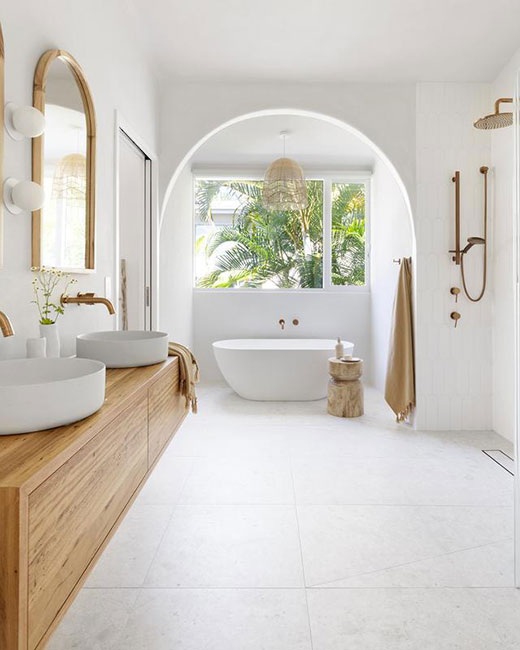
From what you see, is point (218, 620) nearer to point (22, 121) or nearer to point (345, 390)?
point (22, 121)

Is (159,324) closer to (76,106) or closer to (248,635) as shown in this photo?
(76,106)

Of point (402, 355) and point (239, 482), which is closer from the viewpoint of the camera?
point (239, 482)

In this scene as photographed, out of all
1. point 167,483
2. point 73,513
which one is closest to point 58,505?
point 73,513

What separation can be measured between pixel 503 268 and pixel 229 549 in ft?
9.26

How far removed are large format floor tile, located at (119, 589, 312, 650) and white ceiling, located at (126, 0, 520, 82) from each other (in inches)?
121

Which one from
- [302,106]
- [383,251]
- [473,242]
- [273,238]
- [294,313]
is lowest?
[294,313]

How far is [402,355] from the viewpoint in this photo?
12.5ft

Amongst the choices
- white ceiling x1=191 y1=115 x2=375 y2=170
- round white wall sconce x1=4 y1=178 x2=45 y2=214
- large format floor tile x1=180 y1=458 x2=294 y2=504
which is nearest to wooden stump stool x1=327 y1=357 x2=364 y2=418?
large format floor tile x1=180 y1=458 x2=294 y2=504

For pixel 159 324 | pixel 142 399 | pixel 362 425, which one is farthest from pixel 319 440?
pixel 142 399

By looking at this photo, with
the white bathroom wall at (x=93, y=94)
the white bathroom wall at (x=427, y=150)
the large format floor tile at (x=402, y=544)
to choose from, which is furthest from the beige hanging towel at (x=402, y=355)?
the white bathroom wall at (x=93, y=94)

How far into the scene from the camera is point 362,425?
3.91 m

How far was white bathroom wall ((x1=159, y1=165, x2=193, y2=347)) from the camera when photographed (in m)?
4.18

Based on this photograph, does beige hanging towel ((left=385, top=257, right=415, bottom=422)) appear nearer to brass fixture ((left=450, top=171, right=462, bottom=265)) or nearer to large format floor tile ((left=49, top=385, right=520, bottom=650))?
brass fixture ((left=450, top=171, right=462, bottom=265))

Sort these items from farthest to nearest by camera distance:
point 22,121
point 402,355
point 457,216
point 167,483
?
point 402,355
point 457,216
point 167,483
point 22,121
